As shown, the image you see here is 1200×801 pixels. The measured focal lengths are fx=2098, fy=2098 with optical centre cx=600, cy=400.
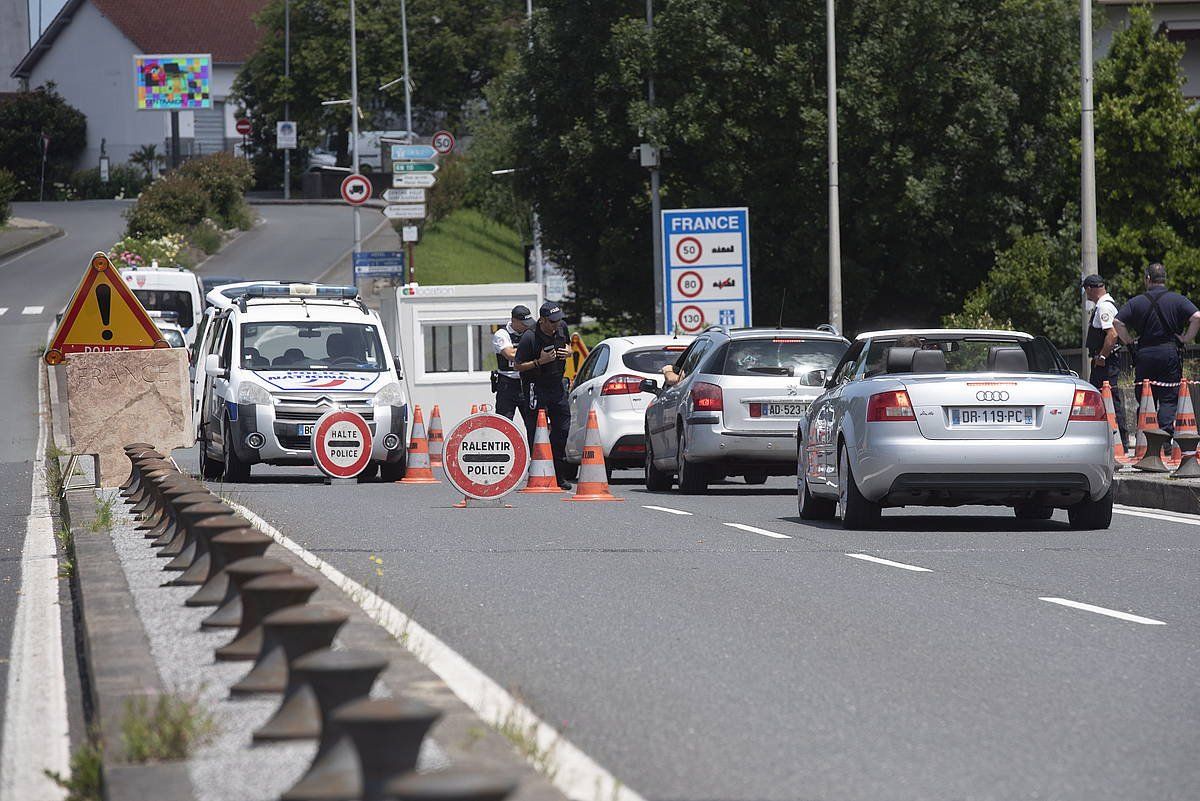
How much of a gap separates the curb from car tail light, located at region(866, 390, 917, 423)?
63.6m

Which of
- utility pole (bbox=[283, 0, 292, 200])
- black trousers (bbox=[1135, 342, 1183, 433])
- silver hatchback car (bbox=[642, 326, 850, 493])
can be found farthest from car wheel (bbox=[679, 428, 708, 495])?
utility pole (bbox=[283, 0, 292, 200])

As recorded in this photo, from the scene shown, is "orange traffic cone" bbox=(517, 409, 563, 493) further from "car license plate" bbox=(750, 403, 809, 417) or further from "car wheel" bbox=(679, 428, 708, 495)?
"car license plate" bbox=(750, 403, 809, 417)

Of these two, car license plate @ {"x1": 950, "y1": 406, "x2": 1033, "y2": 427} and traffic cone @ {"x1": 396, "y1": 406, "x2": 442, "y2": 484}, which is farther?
traffic cone @ {"x1": 396, "y1": 406, "x2": 442, "y2": 484}

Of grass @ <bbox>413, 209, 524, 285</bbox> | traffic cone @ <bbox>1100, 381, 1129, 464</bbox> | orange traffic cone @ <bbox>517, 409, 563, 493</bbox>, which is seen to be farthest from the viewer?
grass @ <bbox>413, 209, 524, 285</bbox>

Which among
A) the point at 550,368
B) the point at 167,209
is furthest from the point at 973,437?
the point at 167,209

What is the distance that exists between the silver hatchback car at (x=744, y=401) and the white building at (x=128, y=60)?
9241 centimetres

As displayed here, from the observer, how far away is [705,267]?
105 ft

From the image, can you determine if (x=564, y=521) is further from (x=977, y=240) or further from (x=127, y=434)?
(x=977, y=240)

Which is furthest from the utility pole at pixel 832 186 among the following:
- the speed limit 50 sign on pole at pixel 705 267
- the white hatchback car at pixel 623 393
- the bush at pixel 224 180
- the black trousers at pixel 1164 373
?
the bush at pixel 224 180

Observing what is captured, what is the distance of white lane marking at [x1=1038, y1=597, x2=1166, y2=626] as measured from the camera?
9195 millimetres

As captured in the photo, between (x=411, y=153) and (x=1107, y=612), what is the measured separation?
35.3 metres

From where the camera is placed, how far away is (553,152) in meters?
46.0

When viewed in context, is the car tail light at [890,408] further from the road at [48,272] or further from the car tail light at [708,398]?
the road at [48,272]

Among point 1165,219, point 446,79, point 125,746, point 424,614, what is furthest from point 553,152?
point 446,79
